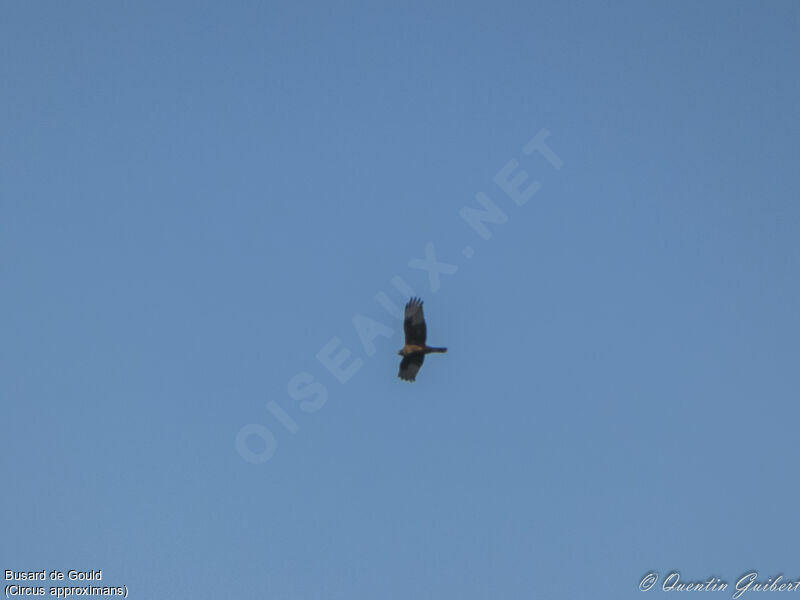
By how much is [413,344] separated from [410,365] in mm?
894

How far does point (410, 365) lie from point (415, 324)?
180cm

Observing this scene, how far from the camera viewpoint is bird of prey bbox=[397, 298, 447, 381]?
163 ft

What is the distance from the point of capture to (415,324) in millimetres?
49594

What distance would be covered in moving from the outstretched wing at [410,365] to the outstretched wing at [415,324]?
1.75 feet

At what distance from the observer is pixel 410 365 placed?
50156 mm

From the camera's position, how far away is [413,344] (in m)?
50.0

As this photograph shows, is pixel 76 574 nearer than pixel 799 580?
No

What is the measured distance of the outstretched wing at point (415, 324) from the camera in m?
49.6

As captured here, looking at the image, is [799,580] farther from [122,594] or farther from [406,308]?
[122,594]

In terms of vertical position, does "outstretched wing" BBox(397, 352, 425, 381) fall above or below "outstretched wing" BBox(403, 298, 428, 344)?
below

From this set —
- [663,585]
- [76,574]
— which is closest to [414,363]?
[663,585]

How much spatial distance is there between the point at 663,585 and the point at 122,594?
22.4 meters

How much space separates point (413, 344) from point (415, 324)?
3.04 feet

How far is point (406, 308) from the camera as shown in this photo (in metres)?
49.9
